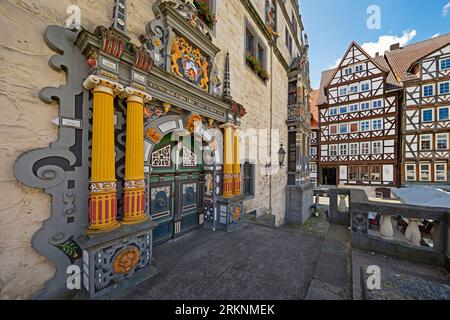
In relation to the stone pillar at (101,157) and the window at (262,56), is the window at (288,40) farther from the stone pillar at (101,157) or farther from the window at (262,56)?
the stone pillar at (101,157)

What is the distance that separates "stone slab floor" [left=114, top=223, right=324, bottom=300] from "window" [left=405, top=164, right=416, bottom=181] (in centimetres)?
1843

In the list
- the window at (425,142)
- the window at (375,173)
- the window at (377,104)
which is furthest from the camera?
the window at (375,173)

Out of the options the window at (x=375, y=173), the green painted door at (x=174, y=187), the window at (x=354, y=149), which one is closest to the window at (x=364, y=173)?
the window at (x=375, y=173)

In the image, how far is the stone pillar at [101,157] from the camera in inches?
98.8

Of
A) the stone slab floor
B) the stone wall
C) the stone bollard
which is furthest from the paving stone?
the stone wall

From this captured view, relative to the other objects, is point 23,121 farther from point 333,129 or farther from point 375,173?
point 375,173

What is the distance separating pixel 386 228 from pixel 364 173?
18.4m

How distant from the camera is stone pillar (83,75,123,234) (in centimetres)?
251

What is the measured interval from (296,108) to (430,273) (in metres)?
9.92

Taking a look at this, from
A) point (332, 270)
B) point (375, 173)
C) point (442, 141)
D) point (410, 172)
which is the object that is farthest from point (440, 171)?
point (332, 270)

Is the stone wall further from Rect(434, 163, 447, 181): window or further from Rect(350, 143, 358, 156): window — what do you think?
Rect(434, 163, 447, 181): window

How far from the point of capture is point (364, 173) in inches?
712

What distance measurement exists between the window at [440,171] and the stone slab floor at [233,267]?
19.1 meters
